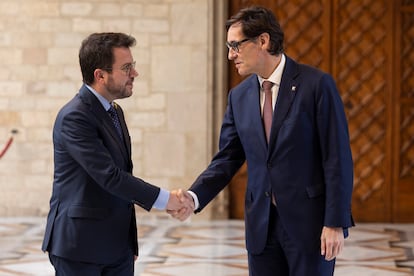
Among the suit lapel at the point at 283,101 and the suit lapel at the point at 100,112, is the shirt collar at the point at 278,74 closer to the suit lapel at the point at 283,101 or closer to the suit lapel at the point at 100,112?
the suit lapel at the point at 283,101

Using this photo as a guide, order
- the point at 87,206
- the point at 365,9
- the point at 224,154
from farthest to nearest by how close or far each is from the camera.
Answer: the point at 365,9, the point at 224,154, the point at 87,206

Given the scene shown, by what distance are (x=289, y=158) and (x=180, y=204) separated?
1.84ft

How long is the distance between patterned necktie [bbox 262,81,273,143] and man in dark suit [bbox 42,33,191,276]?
1.57ft

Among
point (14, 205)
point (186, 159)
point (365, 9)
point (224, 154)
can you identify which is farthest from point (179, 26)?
point (224, 154)

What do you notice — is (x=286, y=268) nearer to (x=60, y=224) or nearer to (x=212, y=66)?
(x=60, y=224)

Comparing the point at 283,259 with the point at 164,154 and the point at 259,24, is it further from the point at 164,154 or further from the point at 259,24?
the point at 164,154

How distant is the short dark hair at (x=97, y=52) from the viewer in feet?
10.3

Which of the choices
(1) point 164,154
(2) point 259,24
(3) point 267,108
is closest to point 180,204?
(3) point 267,108

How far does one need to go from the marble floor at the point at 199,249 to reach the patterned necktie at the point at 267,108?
9.40 feet

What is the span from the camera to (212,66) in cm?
829

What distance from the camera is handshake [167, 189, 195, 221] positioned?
3356 millimetres

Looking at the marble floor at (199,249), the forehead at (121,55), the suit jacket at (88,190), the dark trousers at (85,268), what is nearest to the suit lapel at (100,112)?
the suit jacket at (88,190)

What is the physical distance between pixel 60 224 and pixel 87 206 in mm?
120

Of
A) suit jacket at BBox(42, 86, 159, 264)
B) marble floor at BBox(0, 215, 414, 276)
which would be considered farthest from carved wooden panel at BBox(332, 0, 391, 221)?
suit jacket at BBox(42, 86, 159, 264)
